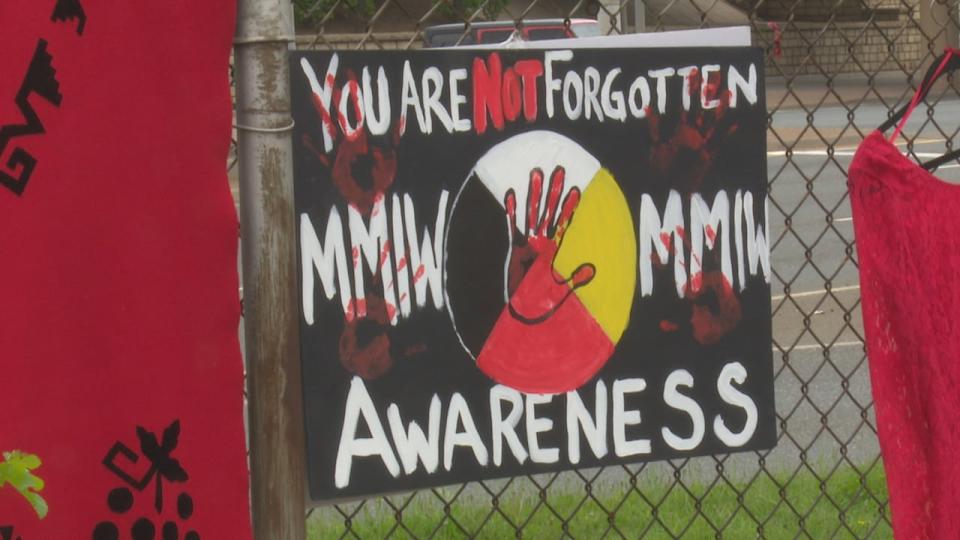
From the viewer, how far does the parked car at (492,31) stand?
2.75m

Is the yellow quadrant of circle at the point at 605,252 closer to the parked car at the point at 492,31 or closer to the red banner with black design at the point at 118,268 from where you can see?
the parked car at the point at 492,31

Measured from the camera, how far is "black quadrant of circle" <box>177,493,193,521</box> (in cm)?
197

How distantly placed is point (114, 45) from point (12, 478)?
0.74m

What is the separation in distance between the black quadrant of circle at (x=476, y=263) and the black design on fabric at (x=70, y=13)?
653 millimetres

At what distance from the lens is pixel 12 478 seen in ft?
4.25

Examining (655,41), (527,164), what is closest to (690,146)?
(655,41)

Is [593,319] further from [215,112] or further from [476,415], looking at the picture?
[215,112]

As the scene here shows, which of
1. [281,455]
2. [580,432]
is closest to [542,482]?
[580,432]

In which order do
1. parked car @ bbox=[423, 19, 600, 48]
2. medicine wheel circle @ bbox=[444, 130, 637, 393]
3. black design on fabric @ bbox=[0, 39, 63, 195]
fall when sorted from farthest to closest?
parked car @ bbox=[423, 19, 600, 48]
medicine wheel circle @ bbox=[444, 130, 637, 393]
black design on fabric @ bbox=[0, 39, 63, 195]

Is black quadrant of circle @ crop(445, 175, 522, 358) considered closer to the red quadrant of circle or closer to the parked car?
the red quadrant of circle

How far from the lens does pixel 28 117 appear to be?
1817 millimetres

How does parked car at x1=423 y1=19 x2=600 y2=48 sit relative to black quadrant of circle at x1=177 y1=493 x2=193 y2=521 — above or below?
above

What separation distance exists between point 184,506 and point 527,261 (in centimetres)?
67

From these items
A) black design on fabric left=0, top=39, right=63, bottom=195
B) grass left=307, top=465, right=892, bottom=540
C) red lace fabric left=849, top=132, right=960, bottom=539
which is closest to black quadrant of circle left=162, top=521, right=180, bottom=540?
black design on fabric left=0, top=39, right=63, bottom=195
